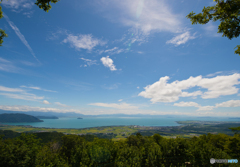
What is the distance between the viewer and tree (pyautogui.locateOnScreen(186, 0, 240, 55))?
16.3 ft

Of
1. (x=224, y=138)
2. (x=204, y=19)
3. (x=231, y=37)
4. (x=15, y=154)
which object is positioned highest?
(x=204, y=19)

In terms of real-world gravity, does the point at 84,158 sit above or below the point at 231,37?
below

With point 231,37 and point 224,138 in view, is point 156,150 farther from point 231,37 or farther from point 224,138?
point 224,138

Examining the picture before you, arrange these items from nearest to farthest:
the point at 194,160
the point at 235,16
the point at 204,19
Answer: the point at 235,16
the point at 204,19
the point at 194,160

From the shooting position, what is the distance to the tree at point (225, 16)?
4.96 metres

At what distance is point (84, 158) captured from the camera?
9.55 meters

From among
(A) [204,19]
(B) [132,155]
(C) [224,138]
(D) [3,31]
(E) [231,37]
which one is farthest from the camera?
(C) [224,138]

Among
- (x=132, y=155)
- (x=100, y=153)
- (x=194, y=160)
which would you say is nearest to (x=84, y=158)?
(x=100, y=153)

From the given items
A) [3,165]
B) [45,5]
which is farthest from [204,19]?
[3,165]

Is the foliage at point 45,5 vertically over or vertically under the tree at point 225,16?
over

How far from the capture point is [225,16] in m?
5.46

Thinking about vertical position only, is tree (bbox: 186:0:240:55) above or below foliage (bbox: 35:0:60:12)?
below

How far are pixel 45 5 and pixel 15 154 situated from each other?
15.5m

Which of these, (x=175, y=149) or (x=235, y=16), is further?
(x=175, y=149)
